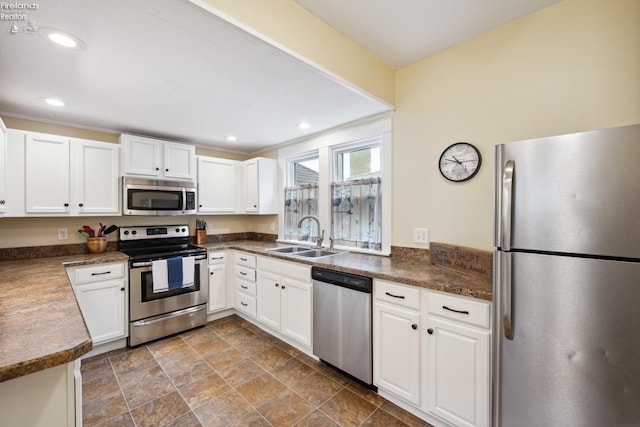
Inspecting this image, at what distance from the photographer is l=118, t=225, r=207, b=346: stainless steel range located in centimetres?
268

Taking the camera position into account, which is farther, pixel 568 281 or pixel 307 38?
pixel 307 38

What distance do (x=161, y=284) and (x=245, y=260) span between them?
2.90ft

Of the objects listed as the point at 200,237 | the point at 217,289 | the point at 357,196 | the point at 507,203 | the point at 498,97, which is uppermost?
the point at 498,97

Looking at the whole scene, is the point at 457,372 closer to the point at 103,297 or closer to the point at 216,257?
the point at 216,257

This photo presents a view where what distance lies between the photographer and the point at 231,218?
13.6 ft

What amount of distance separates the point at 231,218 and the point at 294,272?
2034mm

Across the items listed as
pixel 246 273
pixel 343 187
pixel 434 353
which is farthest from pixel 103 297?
pixel 434 353

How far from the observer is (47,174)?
8.25 ft

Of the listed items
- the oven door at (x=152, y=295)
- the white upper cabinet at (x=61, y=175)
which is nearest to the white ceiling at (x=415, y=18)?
the white upper cabinet at (x=61, y=175)

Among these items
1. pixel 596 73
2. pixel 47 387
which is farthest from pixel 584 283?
pixel 47 387

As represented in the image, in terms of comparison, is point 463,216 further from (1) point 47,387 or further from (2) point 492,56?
(1) point 47,387

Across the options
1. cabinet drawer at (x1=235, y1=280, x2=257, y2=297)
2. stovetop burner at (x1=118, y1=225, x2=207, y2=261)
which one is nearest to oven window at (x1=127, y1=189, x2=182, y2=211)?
stovetop burner at (x1=118, y1=225, x2=207, y2=261)

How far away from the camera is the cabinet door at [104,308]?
8.01 ft

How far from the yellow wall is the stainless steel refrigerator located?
1.21 meters
